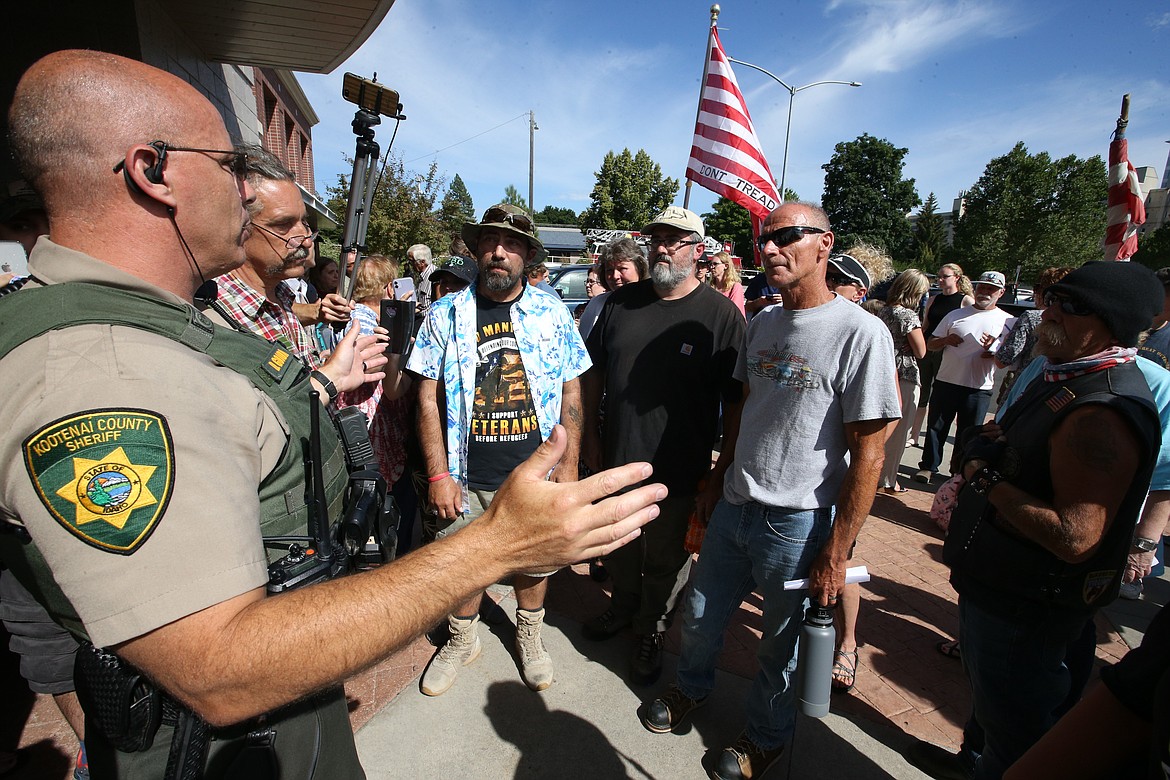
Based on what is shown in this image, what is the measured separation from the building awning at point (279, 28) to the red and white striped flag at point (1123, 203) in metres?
6.10

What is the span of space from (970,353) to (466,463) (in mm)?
4936

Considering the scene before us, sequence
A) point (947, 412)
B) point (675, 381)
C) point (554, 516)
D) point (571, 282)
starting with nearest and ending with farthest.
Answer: point (554, 516) < point (675, 381) < point (947, 412) < point (571, 282)

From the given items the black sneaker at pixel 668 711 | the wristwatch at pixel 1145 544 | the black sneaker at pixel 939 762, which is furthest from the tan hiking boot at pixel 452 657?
the wristwatch at pixel 1145 544

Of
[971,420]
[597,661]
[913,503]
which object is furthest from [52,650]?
[971,420]

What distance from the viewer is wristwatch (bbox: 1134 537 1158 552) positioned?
9.32 feet

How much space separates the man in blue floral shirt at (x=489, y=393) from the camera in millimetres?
2775

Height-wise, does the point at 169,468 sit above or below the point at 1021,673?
above

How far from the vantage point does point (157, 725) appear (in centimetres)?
100

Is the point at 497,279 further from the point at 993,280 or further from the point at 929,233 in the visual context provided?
the point at 929,233

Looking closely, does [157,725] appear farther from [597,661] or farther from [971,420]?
[971,420]

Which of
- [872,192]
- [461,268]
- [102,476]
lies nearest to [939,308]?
[461,268]

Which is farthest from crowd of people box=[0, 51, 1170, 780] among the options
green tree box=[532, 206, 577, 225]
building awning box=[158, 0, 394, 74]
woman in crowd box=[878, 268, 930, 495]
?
green tree box=[532, 206, 577, 225]

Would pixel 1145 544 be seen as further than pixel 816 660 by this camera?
Yes

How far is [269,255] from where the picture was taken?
2314mm
